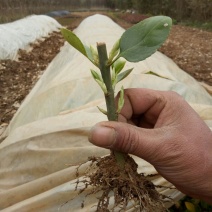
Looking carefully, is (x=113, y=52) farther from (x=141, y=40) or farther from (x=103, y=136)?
(x=103, y=136)

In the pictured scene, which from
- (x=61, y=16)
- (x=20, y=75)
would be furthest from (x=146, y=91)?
(x=61, y=16)

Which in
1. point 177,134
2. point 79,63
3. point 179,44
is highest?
point 177,134

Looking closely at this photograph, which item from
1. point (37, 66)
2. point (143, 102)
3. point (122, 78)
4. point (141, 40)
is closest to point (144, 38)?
point (141, 40)

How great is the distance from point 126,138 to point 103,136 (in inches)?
2.7

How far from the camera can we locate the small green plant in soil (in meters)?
0.93

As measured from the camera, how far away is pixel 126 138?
94 centimetres

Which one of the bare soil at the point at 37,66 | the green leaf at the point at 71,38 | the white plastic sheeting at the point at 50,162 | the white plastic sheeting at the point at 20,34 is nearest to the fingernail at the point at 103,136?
the green leaf at the point at 71,38

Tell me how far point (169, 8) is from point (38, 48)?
→ 1170cm

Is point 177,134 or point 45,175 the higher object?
point 177,134

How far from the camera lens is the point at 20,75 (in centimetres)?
534

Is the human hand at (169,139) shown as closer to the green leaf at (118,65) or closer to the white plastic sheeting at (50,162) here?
the green leaf at (118,65)

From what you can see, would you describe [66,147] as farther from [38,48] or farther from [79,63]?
[38,48]

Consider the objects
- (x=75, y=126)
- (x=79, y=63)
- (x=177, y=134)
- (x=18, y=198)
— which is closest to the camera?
(x=177, y=134)

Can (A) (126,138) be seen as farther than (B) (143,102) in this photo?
No
